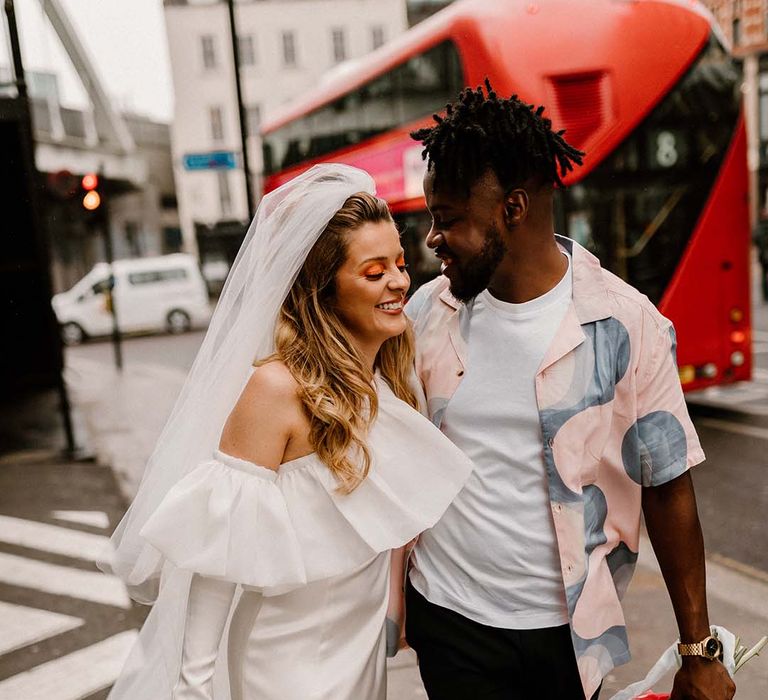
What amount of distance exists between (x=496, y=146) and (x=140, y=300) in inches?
837

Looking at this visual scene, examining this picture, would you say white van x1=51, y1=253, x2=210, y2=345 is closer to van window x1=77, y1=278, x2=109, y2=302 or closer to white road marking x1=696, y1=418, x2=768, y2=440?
van window x1=77, y1=278, x2=109, y2=302

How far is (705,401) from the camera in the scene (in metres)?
8.33

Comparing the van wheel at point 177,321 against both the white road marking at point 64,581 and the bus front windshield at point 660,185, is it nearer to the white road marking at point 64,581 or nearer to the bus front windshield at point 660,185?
the bus front windshield at point 660,185

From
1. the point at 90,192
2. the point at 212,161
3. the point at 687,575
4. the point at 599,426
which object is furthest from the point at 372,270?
the point at 90,192

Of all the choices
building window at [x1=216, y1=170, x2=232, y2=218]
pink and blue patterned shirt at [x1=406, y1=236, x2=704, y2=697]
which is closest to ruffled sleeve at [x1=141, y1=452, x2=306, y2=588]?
pink and blue patterned shirt at [x1=406, y1=236, x2=704, y2=697]

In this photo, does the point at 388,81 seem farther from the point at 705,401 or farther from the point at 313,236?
the point at 313,236

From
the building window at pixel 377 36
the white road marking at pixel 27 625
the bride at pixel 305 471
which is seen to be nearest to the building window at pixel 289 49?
the building window at pixel 377 36

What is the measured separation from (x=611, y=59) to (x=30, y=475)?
621 centimetres

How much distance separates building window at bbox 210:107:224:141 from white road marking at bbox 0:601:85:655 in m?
30.8

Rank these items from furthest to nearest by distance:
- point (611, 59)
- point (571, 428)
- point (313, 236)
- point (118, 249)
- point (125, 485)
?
1. point (118, 249)
2. point (125, 485)
3. point (611, 59)
4. point (313, 236)
5. point (571, 428)

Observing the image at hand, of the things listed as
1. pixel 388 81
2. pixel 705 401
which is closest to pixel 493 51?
pixel 388 81

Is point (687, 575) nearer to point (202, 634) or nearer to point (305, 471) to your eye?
point (305, 471)

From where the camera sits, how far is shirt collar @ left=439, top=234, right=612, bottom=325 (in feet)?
5.54

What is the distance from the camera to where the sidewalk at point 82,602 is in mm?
3389
